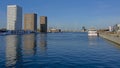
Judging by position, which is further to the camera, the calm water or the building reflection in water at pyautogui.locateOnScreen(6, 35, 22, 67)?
the building reflection in water at pyautogui.locateOnScreen(6, 35, 22, 67)

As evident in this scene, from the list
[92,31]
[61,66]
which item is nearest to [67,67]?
[61,66]

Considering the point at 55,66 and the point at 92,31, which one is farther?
the point at 92,31

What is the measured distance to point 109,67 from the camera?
23.9 meters

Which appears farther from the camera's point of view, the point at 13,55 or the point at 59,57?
the point at 13,55

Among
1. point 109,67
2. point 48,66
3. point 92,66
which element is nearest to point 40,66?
point 48,66

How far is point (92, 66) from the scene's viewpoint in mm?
24391

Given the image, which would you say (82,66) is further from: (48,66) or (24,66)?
(24,66)

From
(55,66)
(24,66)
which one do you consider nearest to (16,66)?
(24,66)

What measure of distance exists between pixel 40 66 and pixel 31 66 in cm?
101

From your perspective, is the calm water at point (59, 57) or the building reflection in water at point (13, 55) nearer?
the calm water at point (59, 57)

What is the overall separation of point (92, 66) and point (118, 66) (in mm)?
2951

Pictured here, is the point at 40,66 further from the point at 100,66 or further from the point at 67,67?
the point at 100,66

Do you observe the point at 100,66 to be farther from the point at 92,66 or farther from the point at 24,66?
the point at 24,66

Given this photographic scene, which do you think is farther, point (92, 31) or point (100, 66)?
point (92, 31)
